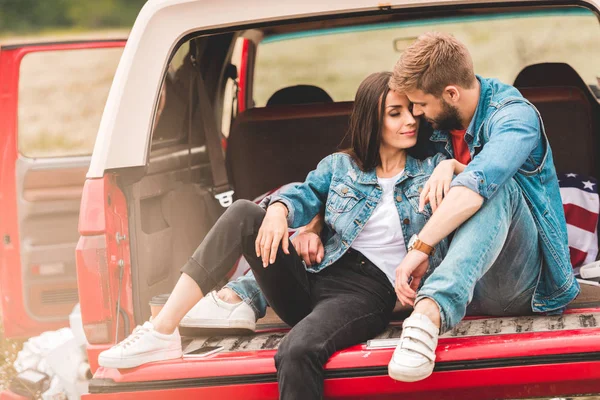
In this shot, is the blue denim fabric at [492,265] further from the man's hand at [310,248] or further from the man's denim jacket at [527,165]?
the man's hand at [310,248]

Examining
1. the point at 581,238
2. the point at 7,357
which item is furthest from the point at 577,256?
the point at 7,357

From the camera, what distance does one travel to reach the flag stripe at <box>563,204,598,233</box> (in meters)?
3.86

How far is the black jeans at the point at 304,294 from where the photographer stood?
269 centimetres

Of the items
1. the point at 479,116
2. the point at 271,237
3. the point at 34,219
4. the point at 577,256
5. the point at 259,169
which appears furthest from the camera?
the point at 34,219

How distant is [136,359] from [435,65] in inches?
56.6

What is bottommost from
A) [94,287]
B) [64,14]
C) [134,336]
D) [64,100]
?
[64,100]

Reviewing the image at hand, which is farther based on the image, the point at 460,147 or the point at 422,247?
the point at 460,147

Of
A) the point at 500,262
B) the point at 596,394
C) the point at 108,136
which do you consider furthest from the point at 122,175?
the point at 596,394

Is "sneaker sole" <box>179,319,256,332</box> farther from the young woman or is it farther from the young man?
the young man

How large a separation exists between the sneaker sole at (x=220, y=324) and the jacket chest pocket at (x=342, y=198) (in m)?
0.53

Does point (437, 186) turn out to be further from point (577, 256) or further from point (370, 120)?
point (577, 256)

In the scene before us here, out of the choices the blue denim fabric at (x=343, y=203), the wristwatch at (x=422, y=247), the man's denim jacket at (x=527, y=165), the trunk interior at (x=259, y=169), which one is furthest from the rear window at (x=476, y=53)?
the wristwatch at (x=422, y=247)

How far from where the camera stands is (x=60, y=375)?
4051 millimetres

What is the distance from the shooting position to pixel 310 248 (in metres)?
3.24
